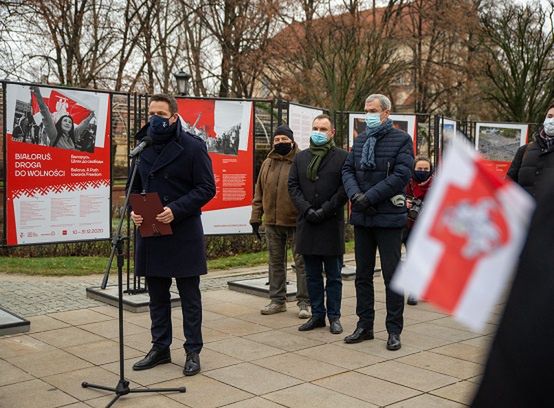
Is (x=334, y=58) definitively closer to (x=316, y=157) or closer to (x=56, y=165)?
(x=56, y=165)

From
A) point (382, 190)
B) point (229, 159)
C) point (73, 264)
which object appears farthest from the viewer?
point (73, 264)

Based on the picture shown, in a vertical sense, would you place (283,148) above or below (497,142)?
below

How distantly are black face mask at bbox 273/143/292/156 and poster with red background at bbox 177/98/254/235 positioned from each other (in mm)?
1620

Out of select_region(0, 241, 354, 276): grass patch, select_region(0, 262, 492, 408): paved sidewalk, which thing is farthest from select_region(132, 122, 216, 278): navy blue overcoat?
select_region(0, 241, 354, 276): grass patch

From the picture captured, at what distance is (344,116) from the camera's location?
39.3ft

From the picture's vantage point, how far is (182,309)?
225 inches

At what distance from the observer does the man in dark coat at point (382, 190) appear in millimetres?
6238

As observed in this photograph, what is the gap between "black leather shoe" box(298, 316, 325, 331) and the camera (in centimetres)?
703

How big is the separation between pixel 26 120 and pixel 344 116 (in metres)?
5.98

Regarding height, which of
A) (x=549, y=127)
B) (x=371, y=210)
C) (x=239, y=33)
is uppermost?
(x=239, y=33)

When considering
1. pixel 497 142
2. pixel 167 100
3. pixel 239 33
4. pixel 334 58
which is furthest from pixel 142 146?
pixel 239 33

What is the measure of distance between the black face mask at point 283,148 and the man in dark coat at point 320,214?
56 centimetres

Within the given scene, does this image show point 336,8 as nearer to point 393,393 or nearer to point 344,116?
point 344,116

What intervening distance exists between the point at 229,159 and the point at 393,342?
3.81 metres
